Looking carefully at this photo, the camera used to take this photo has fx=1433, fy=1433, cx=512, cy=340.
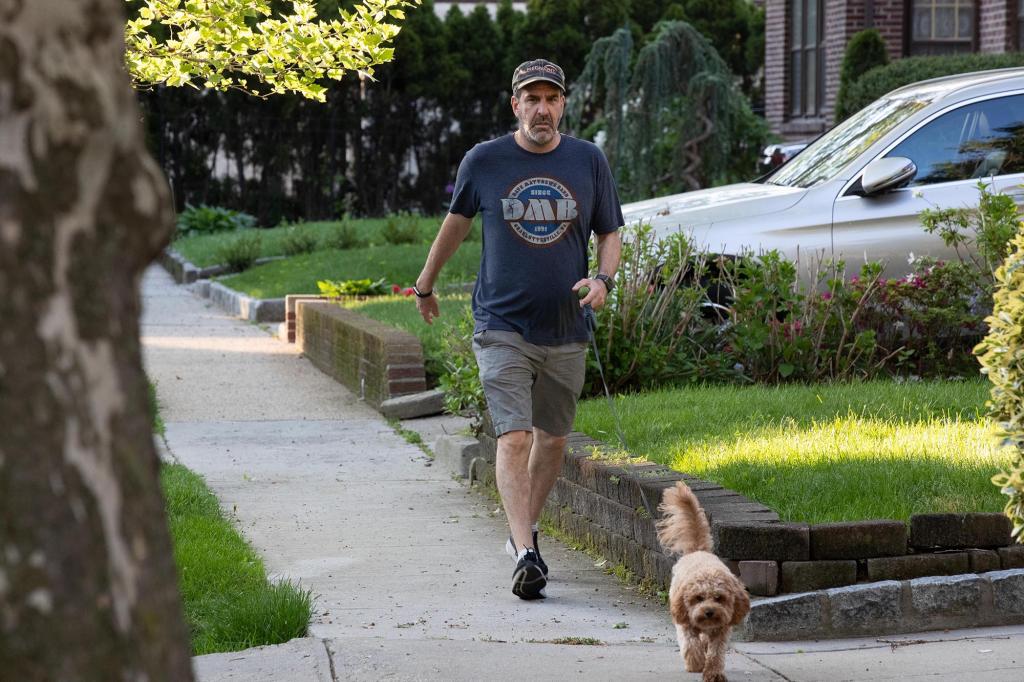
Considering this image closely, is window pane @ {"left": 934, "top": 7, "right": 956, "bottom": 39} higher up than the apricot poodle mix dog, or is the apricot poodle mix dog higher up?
window pane @ {"left": 934, "top": 7, "right": 956, "bottom": 39}

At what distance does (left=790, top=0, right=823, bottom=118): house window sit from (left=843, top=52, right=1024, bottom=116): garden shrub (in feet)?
10.2

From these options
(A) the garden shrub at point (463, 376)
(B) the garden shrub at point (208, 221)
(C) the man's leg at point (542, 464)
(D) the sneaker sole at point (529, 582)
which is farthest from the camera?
(B) the garden shrub at point (208, 221)

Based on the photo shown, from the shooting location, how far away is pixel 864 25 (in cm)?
2006

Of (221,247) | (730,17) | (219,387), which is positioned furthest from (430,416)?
(730,17)

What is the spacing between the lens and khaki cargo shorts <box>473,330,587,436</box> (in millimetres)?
5848

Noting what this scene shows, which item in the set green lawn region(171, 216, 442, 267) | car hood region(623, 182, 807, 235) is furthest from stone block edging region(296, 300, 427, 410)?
green lawn region(171, 216, 442, 267)

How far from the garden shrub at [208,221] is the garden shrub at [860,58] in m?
10.9

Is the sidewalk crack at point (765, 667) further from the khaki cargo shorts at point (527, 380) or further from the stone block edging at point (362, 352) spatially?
the stone block edging at point (362, 352)

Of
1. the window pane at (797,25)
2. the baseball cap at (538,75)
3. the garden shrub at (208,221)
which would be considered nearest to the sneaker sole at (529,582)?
the baseball cap at (538,75)

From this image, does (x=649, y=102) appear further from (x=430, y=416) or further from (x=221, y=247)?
(x=430, y=416)

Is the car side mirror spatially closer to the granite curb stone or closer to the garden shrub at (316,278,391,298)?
the granite curb stone

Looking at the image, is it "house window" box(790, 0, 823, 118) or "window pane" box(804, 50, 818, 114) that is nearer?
"house window" box(790, 0, 823, 118)

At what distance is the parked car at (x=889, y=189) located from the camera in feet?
29.7

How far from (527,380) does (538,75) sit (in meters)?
1.25
